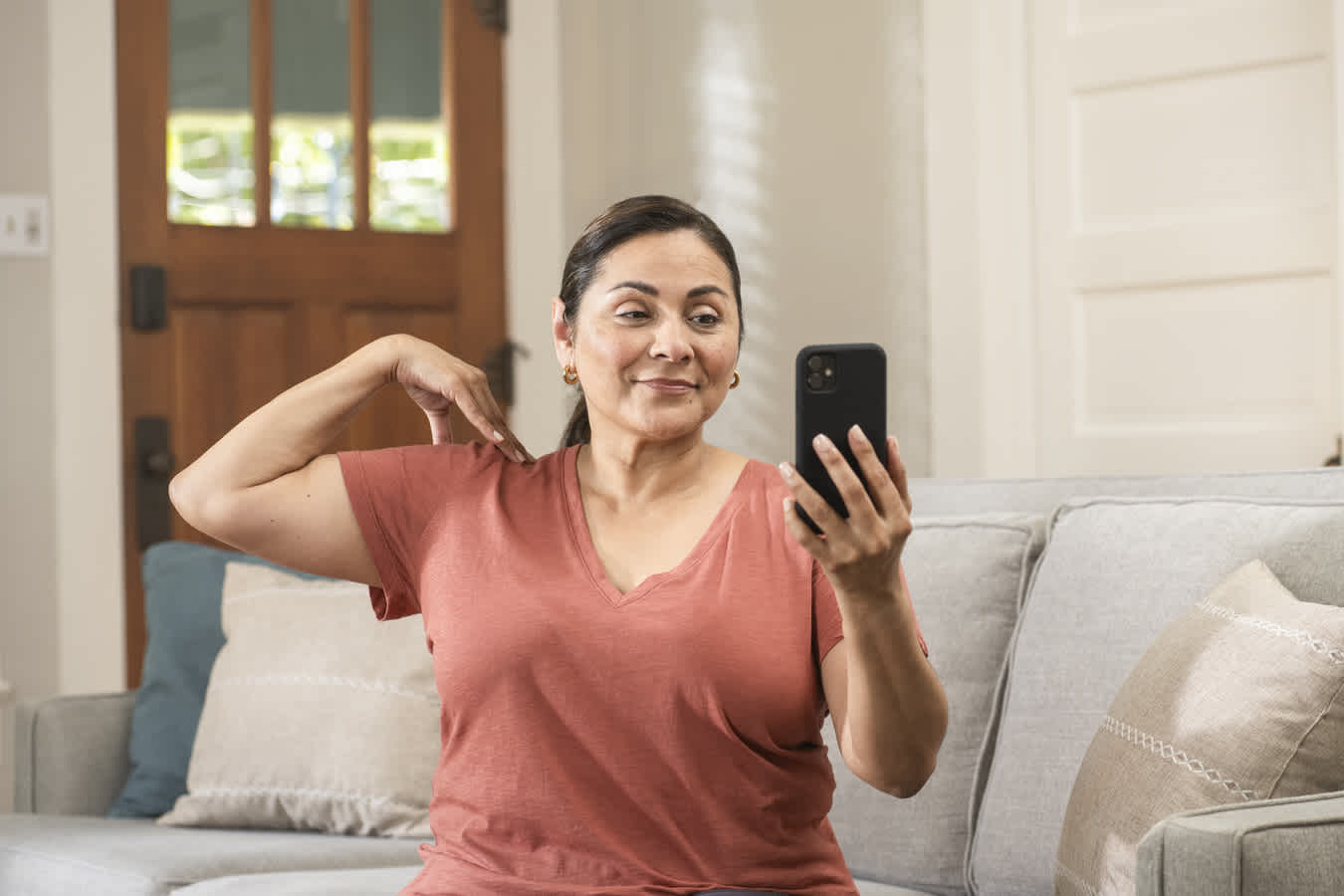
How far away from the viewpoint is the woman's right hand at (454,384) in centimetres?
150

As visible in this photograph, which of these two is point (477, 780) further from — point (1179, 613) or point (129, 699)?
point (129, 699)

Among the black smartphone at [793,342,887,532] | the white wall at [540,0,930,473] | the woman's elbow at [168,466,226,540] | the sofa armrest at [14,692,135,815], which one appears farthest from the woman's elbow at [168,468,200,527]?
the white wall at [540,0,930,473]

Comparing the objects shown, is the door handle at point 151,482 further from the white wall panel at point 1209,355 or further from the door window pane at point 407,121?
the white wall panel at point 1209,355

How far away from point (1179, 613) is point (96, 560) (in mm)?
2345

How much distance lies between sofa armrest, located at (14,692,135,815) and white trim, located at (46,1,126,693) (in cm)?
95

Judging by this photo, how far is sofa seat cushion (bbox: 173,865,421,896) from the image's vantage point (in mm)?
1687

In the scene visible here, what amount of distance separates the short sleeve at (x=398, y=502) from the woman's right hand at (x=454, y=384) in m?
0.04

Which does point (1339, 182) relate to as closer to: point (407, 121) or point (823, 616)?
point (823, 616)

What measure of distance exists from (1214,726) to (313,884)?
98 cm

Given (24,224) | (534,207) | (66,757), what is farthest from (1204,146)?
(24,224)

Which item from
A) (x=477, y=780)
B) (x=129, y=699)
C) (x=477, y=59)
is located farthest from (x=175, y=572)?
(x=477, y=59)

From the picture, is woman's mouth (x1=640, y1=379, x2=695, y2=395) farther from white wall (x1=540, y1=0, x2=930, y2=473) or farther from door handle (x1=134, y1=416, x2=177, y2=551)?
door handle (x1=134, y1=416, x2=177, y2=551)

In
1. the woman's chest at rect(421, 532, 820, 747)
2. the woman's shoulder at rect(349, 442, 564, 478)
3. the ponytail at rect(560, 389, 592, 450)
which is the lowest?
the woman's chest at rect(421, 532, 820, 747)

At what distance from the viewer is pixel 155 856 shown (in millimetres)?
1887
